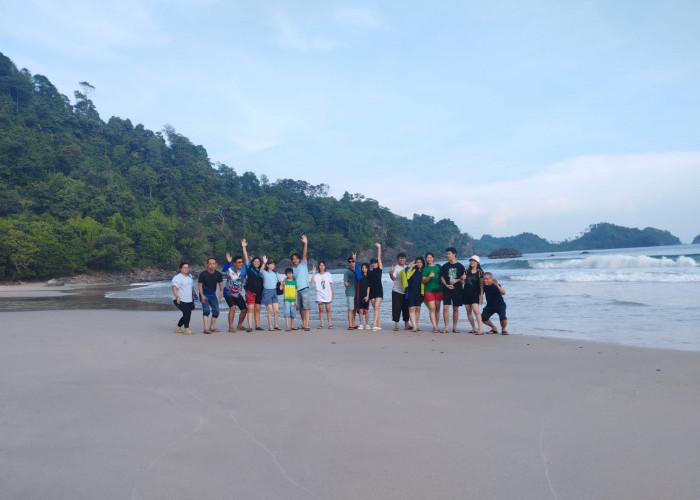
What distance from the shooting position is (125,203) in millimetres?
59562

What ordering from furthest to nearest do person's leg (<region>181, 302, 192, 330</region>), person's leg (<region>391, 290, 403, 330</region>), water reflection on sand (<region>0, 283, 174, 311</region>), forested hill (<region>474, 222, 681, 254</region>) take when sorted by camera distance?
1. forested hill (<region>474, 222, 681, 254</region>)
2. water reflection on sand (<region>0, 283, 174, 311</region>)
3. person's leg (<region>391, 290, 403, 330</region>)
4. person's leg (<region>181, 302, 192, 330</region>)

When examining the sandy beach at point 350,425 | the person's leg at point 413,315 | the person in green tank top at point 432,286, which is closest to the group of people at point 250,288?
the person's leg at point 413,315

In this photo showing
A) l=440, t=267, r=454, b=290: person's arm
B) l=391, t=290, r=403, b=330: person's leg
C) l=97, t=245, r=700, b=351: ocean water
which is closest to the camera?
l=97, t=245, r=700, b=351: ocean water

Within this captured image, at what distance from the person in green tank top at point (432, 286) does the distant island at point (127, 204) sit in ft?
134

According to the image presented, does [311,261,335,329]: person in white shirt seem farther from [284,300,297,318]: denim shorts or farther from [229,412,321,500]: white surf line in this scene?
[229,412,321,500]: white surf line

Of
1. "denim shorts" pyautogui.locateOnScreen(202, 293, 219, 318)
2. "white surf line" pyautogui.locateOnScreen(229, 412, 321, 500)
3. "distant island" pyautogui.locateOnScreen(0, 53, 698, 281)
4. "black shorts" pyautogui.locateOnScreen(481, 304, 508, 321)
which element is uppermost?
"distant island" pyautogui.locateOnScreen(0, 53, 698, 281)

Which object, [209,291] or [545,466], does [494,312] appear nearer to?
[209,291]

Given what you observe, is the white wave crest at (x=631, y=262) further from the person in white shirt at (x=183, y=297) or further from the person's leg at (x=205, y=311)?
the person in white shirt at (x=183, y=297)

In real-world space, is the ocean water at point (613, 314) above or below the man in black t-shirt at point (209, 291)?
below

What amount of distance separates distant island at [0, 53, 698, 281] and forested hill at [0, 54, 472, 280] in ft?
0.54

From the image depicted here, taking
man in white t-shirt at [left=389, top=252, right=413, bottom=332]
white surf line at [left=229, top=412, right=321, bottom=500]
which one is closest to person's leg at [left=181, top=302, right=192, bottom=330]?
man in white t-shirt at [left=389, top=252, right=413, bottom=332]

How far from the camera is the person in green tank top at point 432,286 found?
9491 millimetres

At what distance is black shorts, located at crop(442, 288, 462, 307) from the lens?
9.27 m

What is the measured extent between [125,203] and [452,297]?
60017 millimetres
